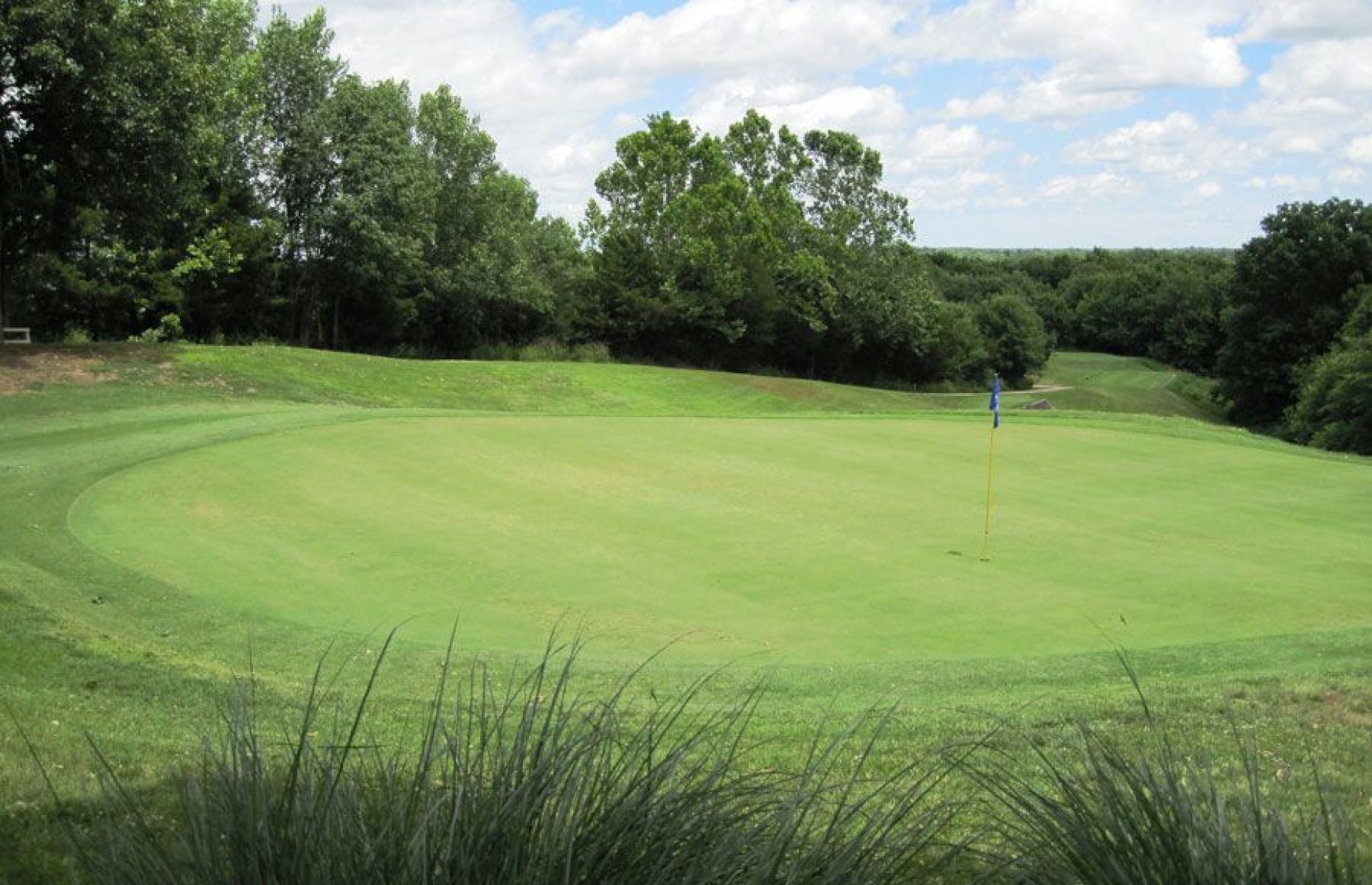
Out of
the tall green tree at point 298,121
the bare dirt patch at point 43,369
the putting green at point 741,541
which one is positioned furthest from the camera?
the tall green tree at point 298,121

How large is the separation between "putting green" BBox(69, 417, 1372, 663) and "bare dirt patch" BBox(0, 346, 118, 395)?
7.91m

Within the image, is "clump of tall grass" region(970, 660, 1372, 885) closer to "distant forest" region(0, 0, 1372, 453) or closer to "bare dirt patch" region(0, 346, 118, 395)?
"bare dirt patch" region(0, 346, 118, 395)

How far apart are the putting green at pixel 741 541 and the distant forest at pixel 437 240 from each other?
11416 mm

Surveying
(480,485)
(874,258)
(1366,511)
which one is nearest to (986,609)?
(480,485)

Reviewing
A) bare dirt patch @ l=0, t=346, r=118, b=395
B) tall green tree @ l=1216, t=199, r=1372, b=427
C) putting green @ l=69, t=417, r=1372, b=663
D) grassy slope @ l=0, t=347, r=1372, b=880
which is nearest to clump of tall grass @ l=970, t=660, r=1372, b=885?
grassy slope @ l=0, t=347, r=1372, b=880

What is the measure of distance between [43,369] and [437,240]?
1009 inches

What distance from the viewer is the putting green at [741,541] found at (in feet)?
31.2

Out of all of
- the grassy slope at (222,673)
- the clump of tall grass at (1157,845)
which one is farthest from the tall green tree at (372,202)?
the clump of tall grass at (1157,845)

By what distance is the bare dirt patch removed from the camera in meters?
21.9

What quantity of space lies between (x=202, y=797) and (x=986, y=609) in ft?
25.8

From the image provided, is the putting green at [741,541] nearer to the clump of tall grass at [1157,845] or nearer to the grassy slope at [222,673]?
the grassy slope at [222,673]

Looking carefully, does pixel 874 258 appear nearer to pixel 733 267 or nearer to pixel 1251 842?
pixel 733 267

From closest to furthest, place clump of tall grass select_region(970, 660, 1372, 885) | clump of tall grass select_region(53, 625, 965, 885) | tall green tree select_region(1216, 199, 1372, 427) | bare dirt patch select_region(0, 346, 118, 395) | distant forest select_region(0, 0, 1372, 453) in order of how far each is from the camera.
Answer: clump of tall grass select_region(53, 625, 965, 885) < clump of tall grass select_region(970, 660, 1372, 885) < bare dirt patch select_region(0, 346, 118, 395) < distant forest select_region(0, 0, 1372, 453) < tall green tree select_region(1216, 199, 1372, 427)

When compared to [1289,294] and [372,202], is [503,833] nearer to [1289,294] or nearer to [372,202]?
[372,202]
